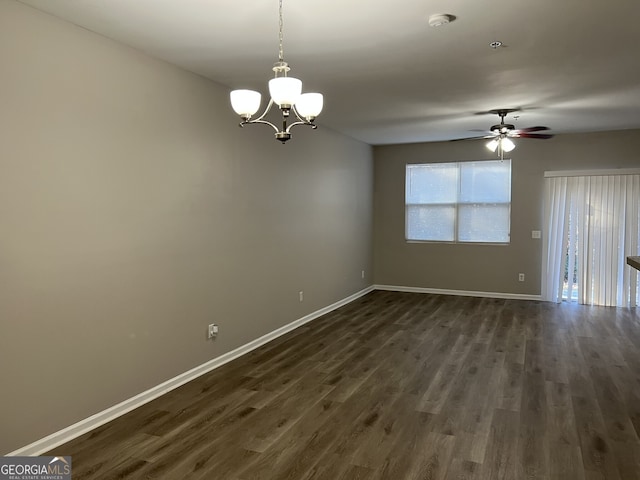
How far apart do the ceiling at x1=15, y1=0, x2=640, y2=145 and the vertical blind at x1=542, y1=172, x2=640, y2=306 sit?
2046 millimetres

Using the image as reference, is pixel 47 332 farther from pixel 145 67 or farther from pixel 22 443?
pixel 145 67

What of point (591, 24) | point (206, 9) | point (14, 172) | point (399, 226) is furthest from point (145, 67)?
point (399, 226)

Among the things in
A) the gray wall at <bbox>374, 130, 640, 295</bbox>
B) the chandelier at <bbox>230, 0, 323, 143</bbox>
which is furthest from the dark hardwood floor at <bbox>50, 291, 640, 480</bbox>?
the gray wall at <bbox>374, 130, 640, 295</bbox>

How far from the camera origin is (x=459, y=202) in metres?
7.69

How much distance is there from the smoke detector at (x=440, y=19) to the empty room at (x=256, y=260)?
0.02 m

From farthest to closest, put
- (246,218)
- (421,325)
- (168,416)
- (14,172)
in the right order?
(421,325)
(246,218)
(168,416)
(14,172)

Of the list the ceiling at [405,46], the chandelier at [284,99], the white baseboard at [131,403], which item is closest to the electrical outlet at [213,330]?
the white baseboard at [131,403]

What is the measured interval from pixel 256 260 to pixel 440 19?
115 inches

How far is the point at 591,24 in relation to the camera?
2.81 meters

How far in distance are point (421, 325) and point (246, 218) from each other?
2.65 m

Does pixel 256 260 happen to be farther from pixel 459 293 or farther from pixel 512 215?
pixel 512 215

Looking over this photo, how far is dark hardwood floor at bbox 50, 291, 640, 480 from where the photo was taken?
8.46ft

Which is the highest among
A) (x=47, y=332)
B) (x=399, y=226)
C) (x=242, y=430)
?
(x=399, y=226)

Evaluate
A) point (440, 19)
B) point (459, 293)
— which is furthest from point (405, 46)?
point (459, 293)
